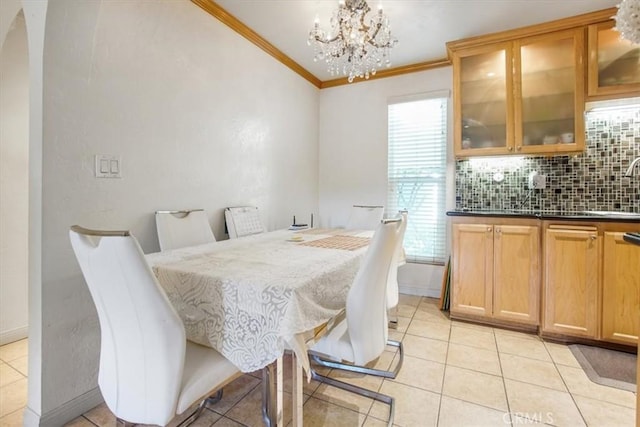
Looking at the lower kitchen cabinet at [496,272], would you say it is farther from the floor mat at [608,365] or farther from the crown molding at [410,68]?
the crown molding at [410,68]

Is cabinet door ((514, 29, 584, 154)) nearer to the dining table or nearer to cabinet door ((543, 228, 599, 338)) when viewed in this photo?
cabinet door ((543, 228, 599, 338))

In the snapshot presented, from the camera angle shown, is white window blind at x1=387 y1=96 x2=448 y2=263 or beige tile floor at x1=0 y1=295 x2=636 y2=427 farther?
white window blind at x1=387 y1=96 x2=448 y2=263

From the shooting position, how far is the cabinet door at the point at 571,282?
7.06 ft

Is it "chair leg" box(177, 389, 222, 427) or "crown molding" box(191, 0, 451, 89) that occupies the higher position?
"crown molding" box(191, 0, 451, 89)

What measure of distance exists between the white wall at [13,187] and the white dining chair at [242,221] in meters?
1.59

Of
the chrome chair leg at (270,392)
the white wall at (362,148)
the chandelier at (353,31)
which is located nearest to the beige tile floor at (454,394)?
the chrome chair leg at (270,392)

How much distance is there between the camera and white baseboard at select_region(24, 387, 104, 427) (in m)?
1.42

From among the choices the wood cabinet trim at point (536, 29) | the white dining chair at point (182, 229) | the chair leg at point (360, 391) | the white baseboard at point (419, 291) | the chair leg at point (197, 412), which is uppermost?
the wood cabinet trim at point (536, 29)

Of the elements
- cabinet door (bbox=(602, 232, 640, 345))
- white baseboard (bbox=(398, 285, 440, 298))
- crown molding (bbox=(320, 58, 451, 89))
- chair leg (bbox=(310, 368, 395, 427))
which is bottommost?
chair leg (bbox=(310, 368, 395, 427))

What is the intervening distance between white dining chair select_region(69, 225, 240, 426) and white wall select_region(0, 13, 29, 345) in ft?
6.75

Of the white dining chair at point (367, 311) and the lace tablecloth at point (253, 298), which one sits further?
the white dining chair at point (367, 311)

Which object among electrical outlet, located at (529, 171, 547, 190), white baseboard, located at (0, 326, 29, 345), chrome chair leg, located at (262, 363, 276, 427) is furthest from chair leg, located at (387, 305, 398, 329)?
white baseboard, located at (0, 326, 29, 345)

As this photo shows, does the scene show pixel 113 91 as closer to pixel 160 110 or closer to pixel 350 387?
pixel 160 110

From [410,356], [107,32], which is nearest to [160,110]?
[107,32]
